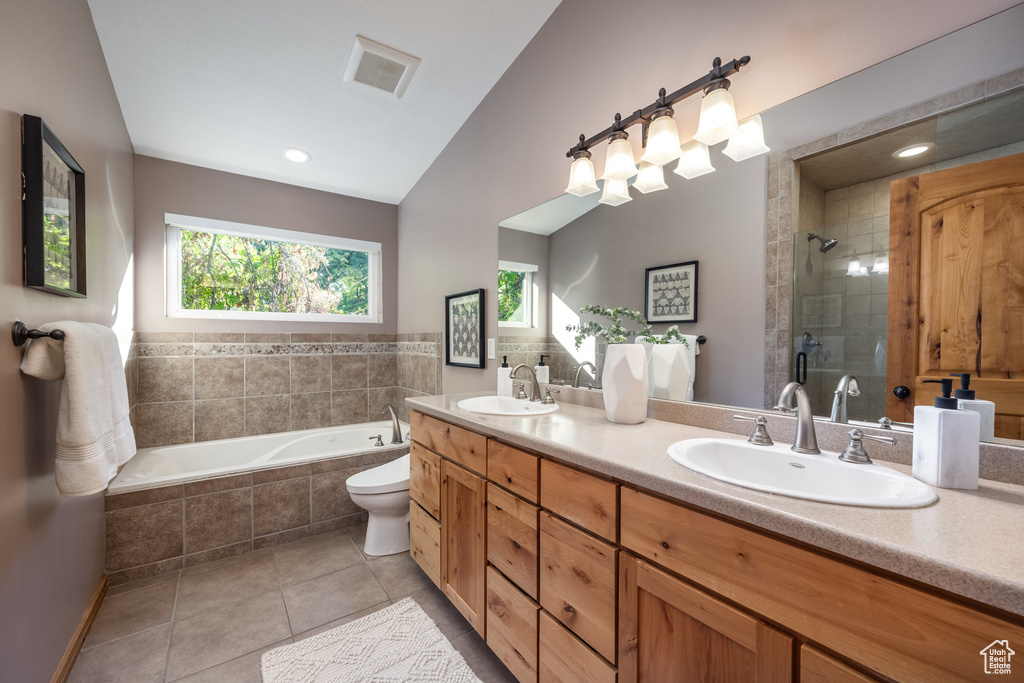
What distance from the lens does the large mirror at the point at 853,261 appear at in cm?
85

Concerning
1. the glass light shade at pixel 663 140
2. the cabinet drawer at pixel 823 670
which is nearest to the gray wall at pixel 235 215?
the glass light shade at pixel 663 140

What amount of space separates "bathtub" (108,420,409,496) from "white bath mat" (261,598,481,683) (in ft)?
3.73

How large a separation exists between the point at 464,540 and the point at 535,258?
1344mm

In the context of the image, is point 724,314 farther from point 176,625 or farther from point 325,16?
point 176,625

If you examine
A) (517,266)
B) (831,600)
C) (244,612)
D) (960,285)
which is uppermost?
(517,266)

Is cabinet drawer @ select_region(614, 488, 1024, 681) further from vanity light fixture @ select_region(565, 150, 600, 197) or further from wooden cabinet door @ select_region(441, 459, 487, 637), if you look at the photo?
vanity light fixture @ select_region(565, 150, 600, 197)

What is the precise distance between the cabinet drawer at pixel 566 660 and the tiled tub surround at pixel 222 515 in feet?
6.12

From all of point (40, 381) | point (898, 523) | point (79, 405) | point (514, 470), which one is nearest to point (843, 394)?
point (898, 523)

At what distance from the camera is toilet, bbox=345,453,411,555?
7.45 ft

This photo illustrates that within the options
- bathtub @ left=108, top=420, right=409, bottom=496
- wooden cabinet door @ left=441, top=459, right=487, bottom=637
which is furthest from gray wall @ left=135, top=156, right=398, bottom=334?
wooden cabinet door @ left=441, top=459, right=487, bottom=637

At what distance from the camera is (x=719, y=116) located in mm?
1195

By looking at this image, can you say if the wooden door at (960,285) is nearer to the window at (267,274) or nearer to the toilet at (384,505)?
the toilet at (384,505)

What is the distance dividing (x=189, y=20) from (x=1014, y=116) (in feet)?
9.00

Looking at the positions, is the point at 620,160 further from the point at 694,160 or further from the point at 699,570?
the point at 699,570
